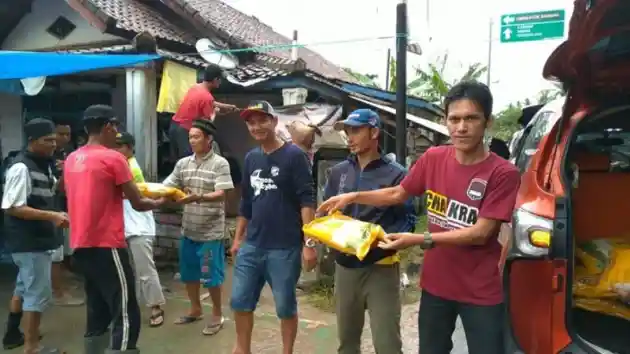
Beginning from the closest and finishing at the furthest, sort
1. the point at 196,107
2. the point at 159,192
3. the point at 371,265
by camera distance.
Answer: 1. the point at 371,265
2. the point at 159,192
3. the point at 196,107

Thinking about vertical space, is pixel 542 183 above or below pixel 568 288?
above

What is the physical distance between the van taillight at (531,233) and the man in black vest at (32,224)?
3064 mm

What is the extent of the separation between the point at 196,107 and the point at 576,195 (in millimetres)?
4579

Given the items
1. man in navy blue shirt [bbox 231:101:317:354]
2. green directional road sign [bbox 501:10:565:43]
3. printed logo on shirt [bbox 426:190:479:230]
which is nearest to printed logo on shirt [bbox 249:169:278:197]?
man in navy blue shirt [bbox 231:101:317:354]

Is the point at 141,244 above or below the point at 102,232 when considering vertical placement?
below

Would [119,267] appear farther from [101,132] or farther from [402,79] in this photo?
[402,79]

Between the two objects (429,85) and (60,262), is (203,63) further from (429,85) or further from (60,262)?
(429,85)

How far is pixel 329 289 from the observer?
5.88 meters

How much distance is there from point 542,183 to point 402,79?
3759mm

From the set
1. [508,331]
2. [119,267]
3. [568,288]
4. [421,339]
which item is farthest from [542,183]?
[119,267]

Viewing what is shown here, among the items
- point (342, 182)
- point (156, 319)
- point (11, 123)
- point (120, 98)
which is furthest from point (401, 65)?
point (11, 123)

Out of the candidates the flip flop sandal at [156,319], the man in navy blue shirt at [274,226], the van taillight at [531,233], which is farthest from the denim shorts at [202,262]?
the van taillight at [531,233]

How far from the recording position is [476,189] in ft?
8.30

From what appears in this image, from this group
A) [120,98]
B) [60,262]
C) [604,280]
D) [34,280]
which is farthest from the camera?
[120,98]
